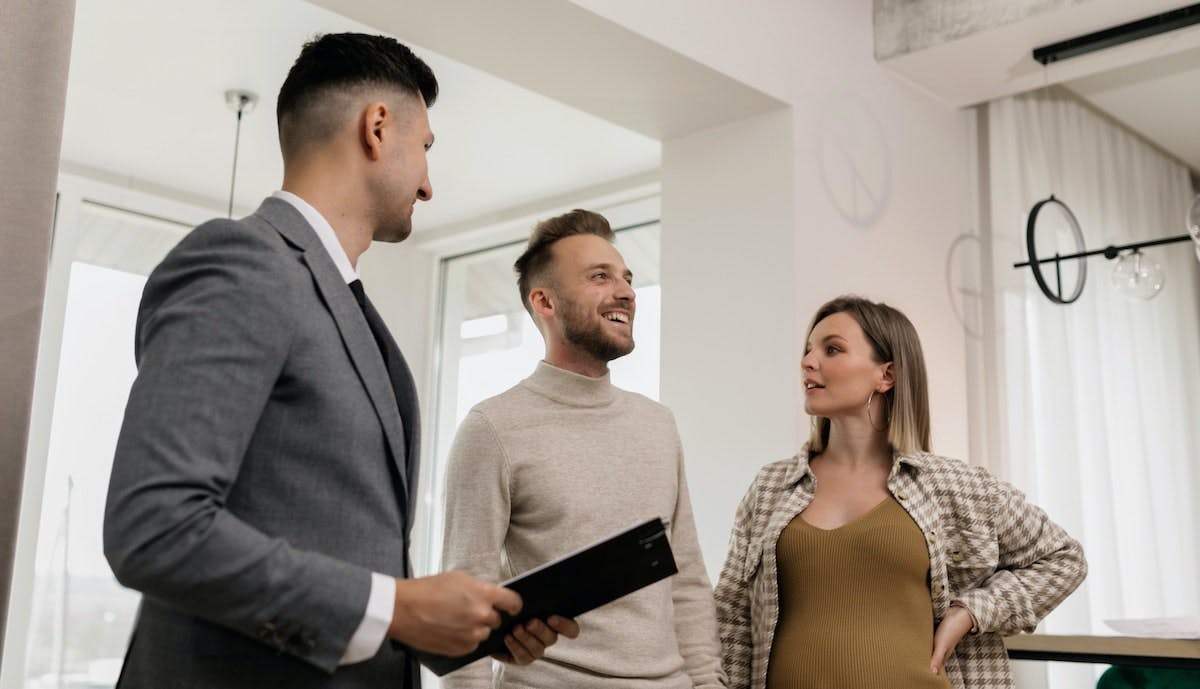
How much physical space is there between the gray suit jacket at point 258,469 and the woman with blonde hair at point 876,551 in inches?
39.5

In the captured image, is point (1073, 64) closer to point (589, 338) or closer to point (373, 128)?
point (589, 338)

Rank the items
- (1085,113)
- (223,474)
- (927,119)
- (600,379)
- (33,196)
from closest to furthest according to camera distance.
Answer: (223,474) < (33,196) < (600,379) < (927,119) < (1085,113)

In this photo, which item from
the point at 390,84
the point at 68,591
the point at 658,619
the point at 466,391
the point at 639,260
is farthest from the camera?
the point at 466,391

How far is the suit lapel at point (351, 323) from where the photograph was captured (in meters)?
1.10

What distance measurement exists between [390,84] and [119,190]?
3979 mm

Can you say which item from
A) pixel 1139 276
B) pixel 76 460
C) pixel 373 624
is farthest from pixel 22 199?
pixel 76 460

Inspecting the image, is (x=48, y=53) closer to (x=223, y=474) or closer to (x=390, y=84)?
(x=390, y=84)

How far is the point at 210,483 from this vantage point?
92 cm

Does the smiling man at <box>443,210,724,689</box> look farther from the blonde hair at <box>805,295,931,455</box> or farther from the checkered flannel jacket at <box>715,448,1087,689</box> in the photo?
the blonde hair at <box>805,295,931,455</box>

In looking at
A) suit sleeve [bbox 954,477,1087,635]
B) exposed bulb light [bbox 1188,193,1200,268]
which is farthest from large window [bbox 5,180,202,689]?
exposed bulb light [bbox 1188,193,1200,268]

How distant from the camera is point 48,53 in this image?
4.91 feet

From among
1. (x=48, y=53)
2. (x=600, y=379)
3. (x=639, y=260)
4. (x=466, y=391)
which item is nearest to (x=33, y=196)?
(x=48, y=53)

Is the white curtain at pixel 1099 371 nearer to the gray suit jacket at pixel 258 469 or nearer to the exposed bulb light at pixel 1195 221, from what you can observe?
the exposed bulb light at pixel 1195 221

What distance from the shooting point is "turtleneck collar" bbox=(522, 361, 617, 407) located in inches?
74.5
